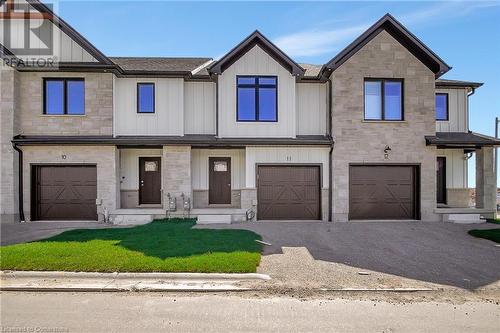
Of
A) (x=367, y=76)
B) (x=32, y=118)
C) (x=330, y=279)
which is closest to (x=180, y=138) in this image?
(x=32, y=118)

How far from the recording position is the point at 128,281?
6.16 meters

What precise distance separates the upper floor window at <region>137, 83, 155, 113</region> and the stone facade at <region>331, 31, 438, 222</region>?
8112mm

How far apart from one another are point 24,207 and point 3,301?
380 inches

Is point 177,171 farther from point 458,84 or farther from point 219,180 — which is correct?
point 458,84

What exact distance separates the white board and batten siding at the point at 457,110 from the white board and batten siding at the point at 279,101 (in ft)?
26.7

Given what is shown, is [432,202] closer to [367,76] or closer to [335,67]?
[367,76]

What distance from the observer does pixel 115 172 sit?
44.7 feet

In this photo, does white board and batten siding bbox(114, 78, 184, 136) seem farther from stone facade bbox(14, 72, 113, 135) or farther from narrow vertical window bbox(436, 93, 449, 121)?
narrow vertical window bbox(436, 93, 449, 121)

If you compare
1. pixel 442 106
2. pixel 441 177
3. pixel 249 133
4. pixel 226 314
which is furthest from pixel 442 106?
pixel 226 314

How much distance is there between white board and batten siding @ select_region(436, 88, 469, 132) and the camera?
15844 millimetres

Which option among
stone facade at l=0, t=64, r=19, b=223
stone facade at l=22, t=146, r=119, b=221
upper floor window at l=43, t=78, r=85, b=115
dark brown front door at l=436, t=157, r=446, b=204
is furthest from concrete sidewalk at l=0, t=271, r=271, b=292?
dark brown front door at l=436, t=157, r=446, b=204

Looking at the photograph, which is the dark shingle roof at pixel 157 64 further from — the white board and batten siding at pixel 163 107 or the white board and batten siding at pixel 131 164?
the white board and batten siding at pixel 131 164

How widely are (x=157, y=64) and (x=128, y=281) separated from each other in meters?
12.4

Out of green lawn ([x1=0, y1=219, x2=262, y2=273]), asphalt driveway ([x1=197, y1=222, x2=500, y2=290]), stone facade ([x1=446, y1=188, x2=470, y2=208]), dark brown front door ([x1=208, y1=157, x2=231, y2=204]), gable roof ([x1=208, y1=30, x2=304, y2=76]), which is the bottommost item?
asphalt driveway ([x1=197, y1=222, x2=500, y2=290])
